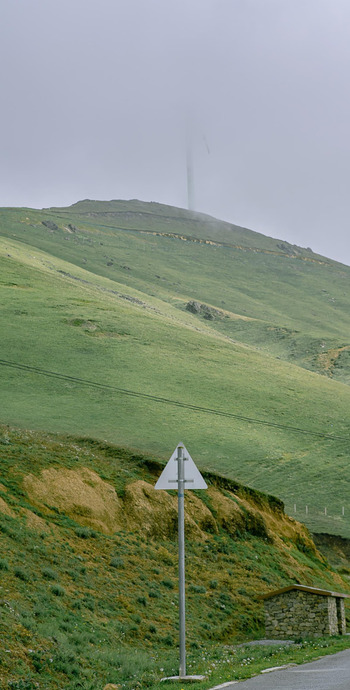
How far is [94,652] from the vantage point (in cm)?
1446

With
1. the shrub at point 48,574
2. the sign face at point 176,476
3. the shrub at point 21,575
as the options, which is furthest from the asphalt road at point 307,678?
the shrub at point 48,574

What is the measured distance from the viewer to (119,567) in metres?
21.1

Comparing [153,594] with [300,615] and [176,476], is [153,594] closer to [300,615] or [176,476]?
[300,615]

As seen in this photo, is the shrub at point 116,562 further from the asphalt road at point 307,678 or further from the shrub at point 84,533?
the asphalt road at point 307,678

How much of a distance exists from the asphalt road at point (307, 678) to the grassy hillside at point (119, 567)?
71cm

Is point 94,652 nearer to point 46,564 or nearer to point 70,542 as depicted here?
point 46,564

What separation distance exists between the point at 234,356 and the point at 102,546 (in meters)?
68.8

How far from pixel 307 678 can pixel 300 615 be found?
27.8 feet

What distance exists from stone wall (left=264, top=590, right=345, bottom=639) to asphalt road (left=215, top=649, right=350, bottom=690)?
202 inches

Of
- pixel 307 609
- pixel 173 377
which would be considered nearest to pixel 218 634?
pixel 307 609

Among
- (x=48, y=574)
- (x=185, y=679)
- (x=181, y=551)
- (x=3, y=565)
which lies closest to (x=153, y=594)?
(x=48, y=574)

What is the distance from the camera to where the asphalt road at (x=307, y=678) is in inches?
476

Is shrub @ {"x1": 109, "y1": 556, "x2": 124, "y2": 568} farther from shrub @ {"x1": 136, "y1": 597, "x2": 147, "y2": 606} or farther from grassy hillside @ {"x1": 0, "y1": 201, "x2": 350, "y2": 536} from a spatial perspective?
grassy hillside @ {"x1": 0, "y1": 201, "x2": 350, "y2": 536}

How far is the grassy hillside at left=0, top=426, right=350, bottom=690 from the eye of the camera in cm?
1390
